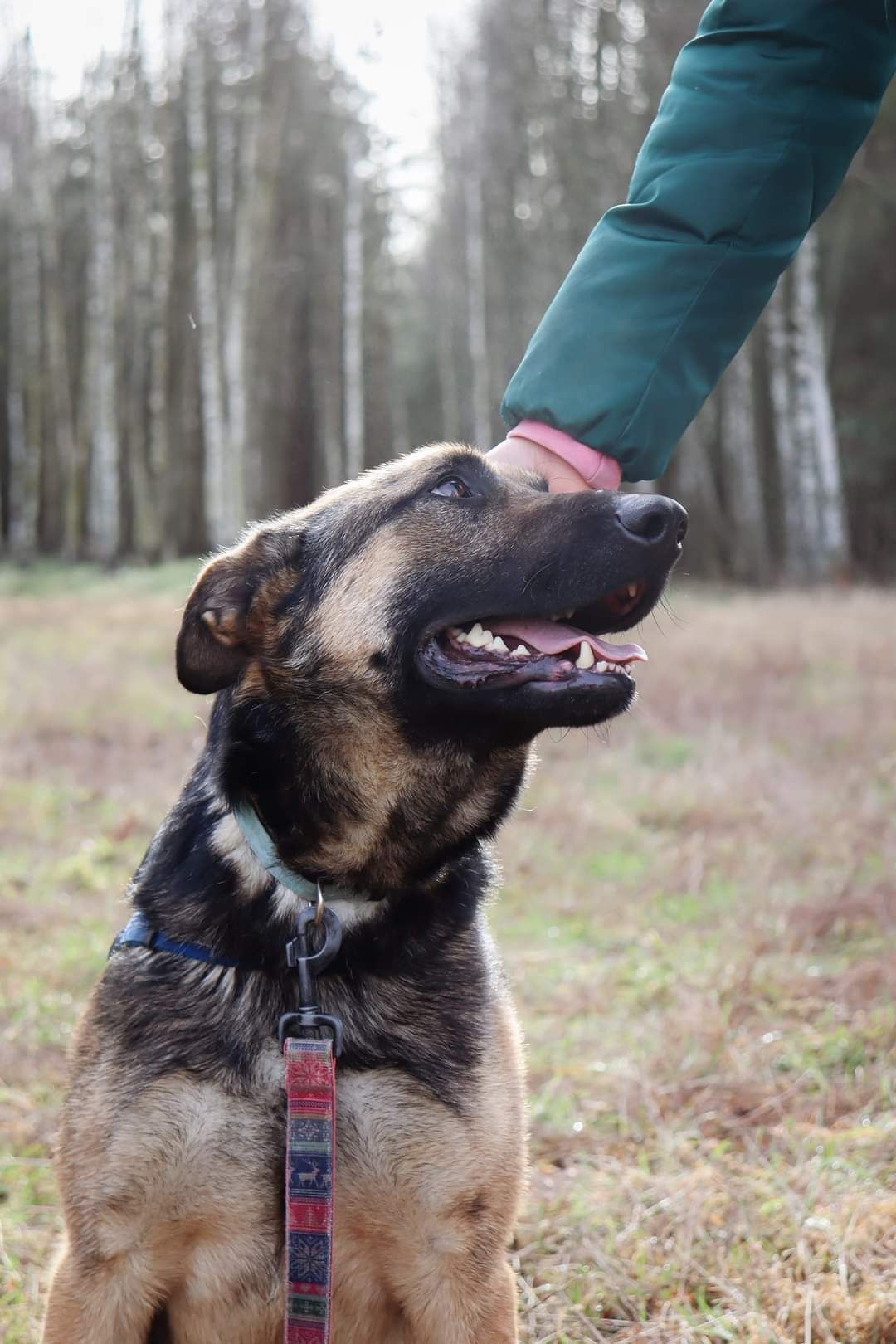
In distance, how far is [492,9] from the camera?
21.7 m

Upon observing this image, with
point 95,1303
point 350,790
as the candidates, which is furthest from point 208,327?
point 95,1303

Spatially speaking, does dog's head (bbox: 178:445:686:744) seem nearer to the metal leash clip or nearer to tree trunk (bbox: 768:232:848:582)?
the metal leash clip

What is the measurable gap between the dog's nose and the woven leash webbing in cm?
125

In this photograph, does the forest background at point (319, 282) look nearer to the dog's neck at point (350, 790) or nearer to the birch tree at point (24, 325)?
the birch tree at point (24, 325)

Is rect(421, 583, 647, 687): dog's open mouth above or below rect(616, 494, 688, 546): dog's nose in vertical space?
below

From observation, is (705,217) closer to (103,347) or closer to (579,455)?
(579,455)

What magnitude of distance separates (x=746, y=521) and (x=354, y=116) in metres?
9.22

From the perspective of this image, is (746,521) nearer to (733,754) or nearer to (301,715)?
(733,754)

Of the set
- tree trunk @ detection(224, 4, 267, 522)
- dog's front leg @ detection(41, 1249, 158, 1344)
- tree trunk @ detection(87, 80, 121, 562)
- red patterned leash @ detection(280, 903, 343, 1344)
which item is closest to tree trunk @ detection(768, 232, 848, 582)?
tree trunk @ detection(224, 4, 267, 522)

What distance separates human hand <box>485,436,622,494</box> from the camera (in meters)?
2.92

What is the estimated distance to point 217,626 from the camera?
8.73ft

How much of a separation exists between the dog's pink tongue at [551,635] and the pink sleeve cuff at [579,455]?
0.40 m

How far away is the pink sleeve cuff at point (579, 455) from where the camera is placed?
2.90 metres

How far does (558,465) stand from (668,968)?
259 centimetres
